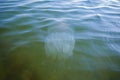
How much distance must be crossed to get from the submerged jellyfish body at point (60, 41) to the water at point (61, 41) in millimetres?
29

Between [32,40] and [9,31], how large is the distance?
2.63 feet

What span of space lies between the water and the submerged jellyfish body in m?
0.03

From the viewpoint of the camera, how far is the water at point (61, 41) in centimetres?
321

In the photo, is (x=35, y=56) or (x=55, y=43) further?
(x=55, y=43)

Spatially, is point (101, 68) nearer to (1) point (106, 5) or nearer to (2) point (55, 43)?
(2) point (55, 43)

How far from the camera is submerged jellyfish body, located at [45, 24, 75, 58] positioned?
3833 millimetres

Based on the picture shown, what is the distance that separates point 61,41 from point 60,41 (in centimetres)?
3

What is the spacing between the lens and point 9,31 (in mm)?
4539

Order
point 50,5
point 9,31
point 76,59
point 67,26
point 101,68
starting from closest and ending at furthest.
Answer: point 101,68 → point 76,59 → point 9,31 → point 67,26 → point 50,5

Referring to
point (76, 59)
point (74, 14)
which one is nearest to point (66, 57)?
point (76, 59)

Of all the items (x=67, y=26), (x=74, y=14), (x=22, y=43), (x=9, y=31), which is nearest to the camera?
(x=22, y=43)

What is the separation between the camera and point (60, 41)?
4242 mm

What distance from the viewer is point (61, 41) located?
4.25 metres

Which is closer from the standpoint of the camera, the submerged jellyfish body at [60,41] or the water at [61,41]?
the water at [61,41]
